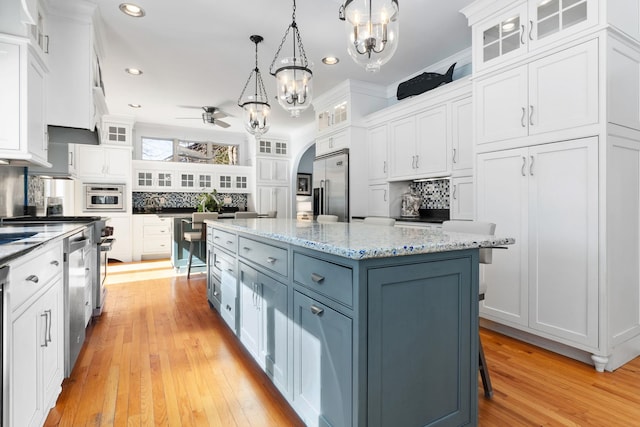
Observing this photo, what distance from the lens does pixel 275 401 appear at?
1.80m

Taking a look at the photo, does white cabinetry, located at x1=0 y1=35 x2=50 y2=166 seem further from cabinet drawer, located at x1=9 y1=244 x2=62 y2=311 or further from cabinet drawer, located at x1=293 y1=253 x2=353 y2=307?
cabinet drawer, located at x1=293 y1=253 x2=353 y2=307

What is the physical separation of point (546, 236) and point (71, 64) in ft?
13.1

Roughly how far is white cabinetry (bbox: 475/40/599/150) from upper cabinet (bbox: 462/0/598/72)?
14 centimetres

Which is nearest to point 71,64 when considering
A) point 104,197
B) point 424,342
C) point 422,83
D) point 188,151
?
point 424,342

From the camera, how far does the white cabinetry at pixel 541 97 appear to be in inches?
86.7

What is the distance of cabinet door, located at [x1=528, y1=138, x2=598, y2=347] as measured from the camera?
2.18 metres

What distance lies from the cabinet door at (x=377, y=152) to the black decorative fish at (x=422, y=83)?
50cm

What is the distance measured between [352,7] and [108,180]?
5.95 meters

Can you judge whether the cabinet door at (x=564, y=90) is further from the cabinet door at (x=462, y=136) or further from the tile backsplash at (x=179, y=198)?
the tile backsplash at (x=179, y=198)

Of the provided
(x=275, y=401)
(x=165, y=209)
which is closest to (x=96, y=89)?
(x=275, y=401)

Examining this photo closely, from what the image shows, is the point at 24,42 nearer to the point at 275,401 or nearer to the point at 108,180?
the point at 275,401

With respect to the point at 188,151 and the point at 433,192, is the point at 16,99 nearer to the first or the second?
the point at 433,192

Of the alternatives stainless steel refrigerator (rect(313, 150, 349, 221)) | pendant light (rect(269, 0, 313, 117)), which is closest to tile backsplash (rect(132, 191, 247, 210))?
stainless steel refrigerator (rect(313, 150, 349, 221))

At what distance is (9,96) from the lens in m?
2.08
